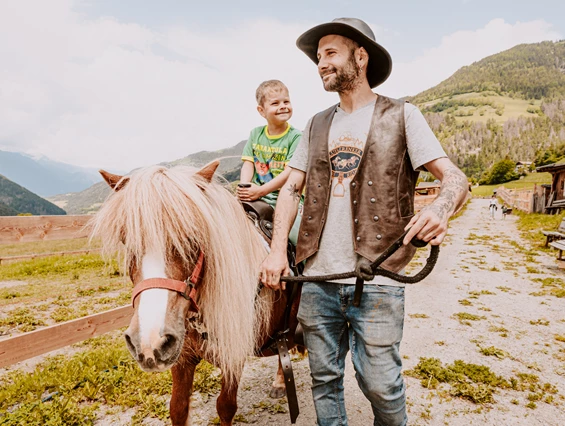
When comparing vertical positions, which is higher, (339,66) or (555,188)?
(339,66)

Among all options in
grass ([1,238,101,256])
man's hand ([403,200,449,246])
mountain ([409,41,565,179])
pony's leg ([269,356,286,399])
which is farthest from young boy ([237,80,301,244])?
mountain ([409,41,565,179])

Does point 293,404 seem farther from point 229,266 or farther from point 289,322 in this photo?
point 229,266

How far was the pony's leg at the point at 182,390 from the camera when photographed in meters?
2.27

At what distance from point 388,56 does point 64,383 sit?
4.49 metres

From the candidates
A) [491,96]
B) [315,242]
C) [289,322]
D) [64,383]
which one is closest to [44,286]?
[64,383]

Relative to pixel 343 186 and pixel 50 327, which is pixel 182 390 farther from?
pixel 343 186

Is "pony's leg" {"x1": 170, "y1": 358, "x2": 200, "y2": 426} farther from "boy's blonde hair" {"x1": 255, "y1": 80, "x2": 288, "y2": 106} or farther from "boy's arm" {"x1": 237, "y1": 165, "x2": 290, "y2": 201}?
"boy's blonde hair" {"x1": 255, "y1": 80, "x2": 288, "y2": 106}

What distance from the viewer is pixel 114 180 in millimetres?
1870

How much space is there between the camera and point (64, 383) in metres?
3.51

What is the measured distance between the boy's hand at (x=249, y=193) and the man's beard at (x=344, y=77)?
95 centimetres

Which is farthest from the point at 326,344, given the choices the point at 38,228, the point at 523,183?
the point at 523,183

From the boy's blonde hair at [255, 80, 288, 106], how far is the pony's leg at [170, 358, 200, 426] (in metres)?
2.40

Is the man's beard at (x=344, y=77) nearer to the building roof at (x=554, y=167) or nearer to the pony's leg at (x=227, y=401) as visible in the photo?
the pony's leg at (x=227, y=401)

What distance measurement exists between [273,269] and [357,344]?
679 millimetres
